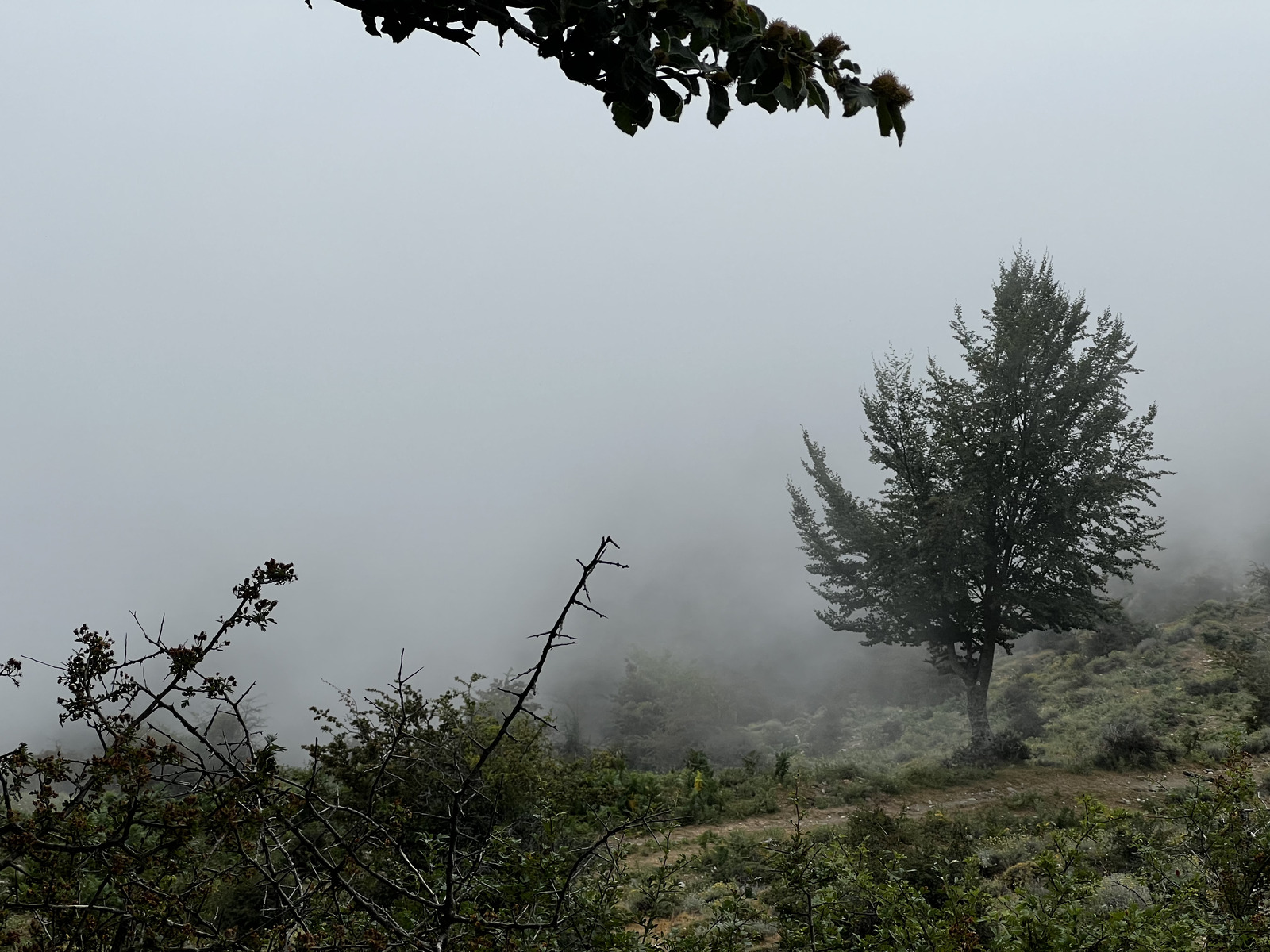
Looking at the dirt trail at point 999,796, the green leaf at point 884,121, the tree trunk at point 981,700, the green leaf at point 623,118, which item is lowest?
the dirt trail at point 999,796

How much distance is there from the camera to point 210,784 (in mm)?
1477

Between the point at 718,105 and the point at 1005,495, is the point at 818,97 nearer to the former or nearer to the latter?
the point at 718,105

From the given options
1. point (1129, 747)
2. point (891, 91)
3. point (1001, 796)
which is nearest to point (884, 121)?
point (891, 91)

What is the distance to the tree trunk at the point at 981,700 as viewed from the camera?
45.1ft

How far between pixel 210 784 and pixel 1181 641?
1045 inches

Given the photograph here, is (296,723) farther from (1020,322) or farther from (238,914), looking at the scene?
(1020,322)

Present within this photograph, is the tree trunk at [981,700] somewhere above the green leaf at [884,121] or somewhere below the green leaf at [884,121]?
below

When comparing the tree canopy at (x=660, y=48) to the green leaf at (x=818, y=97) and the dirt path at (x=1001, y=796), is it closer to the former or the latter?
the green leaf at (x=818, y=97)

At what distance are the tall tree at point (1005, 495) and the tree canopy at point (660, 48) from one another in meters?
12.2

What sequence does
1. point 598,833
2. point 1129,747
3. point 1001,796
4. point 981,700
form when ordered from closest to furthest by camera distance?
point 598,833 < point 1001,796 < point 1129,747 < point 981,700

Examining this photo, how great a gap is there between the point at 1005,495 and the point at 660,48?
13.7 m

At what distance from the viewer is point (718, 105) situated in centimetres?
171

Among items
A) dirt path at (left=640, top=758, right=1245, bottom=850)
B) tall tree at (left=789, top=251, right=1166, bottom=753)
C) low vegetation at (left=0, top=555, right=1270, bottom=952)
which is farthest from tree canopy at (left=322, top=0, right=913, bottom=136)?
tall tree at (left=789, top=251, right=1166, bottom=753)

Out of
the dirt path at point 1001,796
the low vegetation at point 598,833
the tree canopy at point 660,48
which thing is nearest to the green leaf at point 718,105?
the tree canopy at point 660,48
